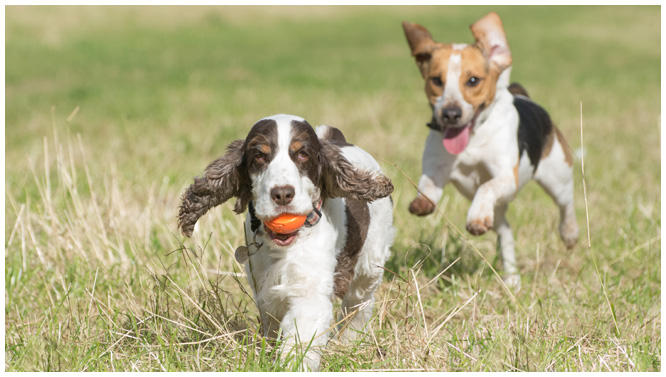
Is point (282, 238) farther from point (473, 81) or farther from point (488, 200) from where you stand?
point (473, 81)

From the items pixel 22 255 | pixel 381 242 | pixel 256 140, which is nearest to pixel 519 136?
pixel 381 242

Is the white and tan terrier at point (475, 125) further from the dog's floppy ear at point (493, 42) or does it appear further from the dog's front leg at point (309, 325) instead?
the dog's front leg at point (309, 325)

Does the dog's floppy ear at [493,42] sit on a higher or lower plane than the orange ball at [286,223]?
higher

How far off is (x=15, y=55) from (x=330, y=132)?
16.4 meters

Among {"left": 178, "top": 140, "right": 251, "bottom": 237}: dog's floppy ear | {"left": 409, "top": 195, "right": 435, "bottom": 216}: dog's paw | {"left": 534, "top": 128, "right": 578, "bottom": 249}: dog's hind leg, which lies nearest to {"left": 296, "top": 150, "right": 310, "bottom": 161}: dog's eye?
{"left": 178, "top": 140, "right": 251, "bottom": 237}: dog's floppy ear

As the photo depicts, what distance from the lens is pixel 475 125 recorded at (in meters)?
4.96

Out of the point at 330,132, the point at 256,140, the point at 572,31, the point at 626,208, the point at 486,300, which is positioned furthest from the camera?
the point at 572,31

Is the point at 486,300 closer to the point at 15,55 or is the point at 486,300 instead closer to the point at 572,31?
the point at 15,55

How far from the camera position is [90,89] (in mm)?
13727

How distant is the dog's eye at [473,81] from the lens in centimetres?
490

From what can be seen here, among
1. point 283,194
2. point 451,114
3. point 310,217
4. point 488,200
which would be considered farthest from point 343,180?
point 451,114

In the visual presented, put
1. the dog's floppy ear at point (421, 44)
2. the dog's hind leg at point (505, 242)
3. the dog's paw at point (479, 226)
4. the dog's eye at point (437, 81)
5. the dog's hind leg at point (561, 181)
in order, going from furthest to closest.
Result: the dog's hind leg at point (561, 181) → the dog's hind leg at point (505, 242) → the dog's floppy ear at point (421, 44) → the dog's eye at point (437, 81) → the dog's paw at point (479, 226)

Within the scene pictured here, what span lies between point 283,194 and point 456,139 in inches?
84.3

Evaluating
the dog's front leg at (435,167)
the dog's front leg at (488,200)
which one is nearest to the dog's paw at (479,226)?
the dog's front leg at (488,200)
